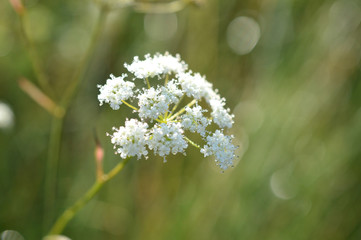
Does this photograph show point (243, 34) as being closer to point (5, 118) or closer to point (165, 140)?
point (5, 118)

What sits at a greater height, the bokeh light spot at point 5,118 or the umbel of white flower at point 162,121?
the bokeh light spot at point 5,118

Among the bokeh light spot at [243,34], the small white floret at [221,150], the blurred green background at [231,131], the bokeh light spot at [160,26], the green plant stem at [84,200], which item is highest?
the bokeh light spot at [243,34]

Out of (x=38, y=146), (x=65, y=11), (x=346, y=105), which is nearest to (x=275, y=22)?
(x=346, y=105)

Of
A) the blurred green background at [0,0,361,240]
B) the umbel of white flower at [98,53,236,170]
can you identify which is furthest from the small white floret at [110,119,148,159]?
the blurred green background at [0,0,361,240]

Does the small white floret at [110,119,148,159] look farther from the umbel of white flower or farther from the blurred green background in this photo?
the blurred green background

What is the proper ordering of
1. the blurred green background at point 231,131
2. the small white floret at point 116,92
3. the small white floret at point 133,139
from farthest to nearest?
the blurred green background at point 231,131
the small white floret at point 116,92
the small white floret at point 133,139

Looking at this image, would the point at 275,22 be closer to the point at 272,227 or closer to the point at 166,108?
the point at 272,227

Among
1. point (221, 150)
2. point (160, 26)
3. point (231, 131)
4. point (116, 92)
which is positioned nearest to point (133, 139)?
point (116, 92)

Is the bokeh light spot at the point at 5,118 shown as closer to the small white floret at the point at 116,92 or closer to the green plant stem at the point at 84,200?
the green plant stem at the point at 84,200

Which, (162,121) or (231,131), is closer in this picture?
(162,121)

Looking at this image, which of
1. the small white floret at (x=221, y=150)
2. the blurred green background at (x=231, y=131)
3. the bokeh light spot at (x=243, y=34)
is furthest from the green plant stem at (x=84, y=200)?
the bokeh light spot at (x=243, y=34)

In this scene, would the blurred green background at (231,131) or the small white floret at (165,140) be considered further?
the blurred green background at (231,131)
